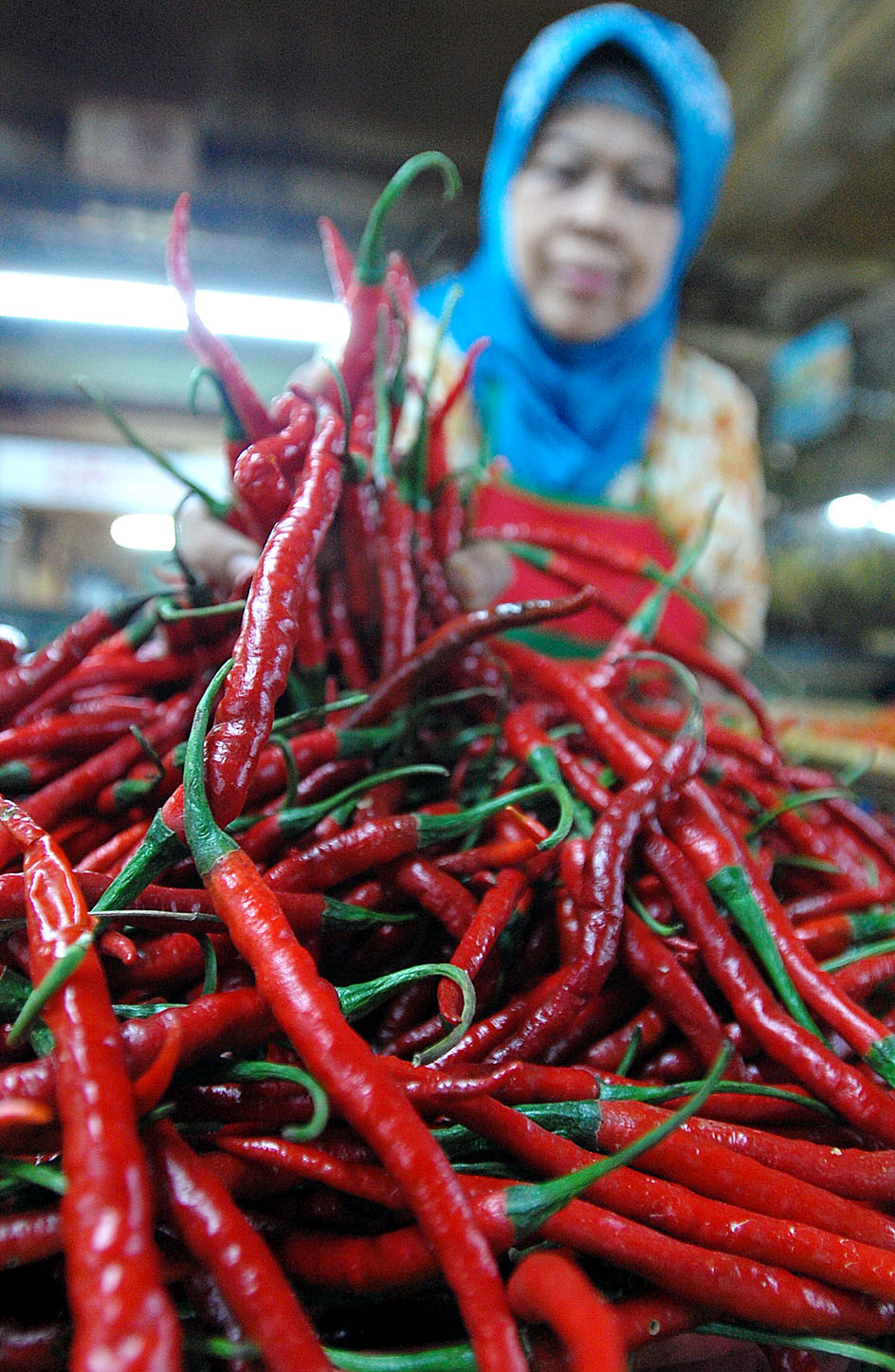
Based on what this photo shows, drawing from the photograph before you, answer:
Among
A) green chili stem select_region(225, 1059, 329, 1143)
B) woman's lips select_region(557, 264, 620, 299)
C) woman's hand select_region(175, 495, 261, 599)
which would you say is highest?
woman's lips select_region(557, 264, 620, 299)

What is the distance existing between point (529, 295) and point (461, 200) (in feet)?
8.41

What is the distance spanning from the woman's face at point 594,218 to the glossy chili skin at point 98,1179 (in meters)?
2.09

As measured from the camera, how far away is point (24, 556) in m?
8.34

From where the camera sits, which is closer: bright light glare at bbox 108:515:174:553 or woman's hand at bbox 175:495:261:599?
woman's hand at bbox 175:495:261:599

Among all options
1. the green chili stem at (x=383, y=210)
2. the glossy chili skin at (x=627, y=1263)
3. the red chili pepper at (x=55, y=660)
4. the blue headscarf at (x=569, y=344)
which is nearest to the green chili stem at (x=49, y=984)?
the glossy chili skin at (x=627, y=1263)

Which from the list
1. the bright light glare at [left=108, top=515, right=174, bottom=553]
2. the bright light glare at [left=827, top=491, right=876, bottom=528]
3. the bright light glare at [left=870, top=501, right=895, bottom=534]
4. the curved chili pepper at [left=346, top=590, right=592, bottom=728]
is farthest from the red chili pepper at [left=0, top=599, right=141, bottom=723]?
the bright light glare at [left=108, top=515, right=174, bottom=553]

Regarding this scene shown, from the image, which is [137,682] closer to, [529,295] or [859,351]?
[529,295]

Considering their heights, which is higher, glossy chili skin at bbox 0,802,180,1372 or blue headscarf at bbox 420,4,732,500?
blue headscarf at bbox 420,4,732,500

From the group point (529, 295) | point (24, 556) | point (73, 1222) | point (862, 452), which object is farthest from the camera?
point (24, 556)

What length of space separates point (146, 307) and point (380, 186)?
1483 millimetres

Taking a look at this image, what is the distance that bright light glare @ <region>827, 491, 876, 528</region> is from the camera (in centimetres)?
594

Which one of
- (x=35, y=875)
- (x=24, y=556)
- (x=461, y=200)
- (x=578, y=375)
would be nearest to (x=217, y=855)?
(x=35, y=875)

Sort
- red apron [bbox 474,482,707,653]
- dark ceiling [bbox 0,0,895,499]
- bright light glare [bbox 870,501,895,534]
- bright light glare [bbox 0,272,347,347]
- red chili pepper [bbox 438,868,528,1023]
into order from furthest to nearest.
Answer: bright light glare [bbox 870,501,895,534], bright light glare [bbox 0,272,347,347], dark ceiling [bbox 0,0,895,499], red apron [bbox 474,482,707,653], red chili pepper [bbox 438,868,528,1023]

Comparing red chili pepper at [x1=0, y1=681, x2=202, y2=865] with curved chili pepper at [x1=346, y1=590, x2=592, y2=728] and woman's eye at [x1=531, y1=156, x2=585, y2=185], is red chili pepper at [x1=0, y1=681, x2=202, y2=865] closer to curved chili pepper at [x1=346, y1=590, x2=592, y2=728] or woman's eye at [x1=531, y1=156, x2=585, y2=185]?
curved chili pepper at [x1=346, y1=590, x2=592, y2=728]
